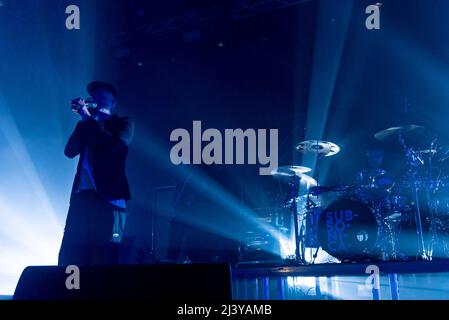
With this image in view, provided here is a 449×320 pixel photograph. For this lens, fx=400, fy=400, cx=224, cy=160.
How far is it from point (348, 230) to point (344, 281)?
1.74 m

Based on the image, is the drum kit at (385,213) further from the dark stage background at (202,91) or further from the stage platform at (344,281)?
the dark stage background at (202,91)

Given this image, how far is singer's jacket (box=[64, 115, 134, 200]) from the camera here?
256 cm

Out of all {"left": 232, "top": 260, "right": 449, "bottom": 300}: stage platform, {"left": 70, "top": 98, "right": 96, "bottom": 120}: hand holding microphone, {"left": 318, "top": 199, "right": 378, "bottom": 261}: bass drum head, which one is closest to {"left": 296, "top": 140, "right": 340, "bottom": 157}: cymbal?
{"left": 318, "top": 199, "right": 378, "bottom": 261}: bass drum head

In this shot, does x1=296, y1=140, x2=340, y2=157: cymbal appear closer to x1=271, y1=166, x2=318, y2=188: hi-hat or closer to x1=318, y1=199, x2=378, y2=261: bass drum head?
x1=271, y1=166, x2=318, y2=188: hi-hat

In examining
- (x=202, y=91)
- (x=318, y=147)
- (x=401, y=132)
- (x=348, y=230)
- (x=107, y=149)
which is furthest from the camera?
(x=202, y=91)

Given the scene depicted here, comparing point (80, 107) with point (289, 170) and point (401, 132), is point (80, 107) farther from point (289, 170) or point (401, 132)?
point (401, 132)

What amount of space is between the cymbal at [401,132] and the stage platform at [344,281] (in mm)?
1539

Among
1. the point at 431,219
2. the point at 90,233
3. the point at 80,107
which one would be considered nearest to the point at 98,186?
the point at 90,233

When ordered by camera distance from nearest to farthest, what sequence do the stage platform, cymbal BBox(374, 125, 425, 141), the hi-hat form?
the stage platform < cymbal BBox(374, 125, 425, 141) < the hi-hat

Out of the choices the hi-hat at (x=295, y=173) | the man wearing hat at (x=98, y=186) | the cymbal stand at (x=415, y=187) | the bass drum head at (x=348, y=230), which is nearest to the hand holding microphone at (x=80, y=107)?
the man wearing hat at (x=98, y=186)

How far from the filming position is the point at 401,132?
459cm

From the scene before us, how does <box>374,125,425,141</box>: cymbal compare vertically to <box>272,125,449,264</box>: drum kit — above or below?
above

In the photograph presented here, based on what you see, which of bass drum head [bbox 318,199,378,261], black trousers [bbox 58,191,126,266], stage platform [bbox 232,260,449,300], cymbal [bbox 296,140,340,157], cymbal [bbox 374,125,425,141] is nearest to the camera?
black trousers [bbox 58,191,126,266]
